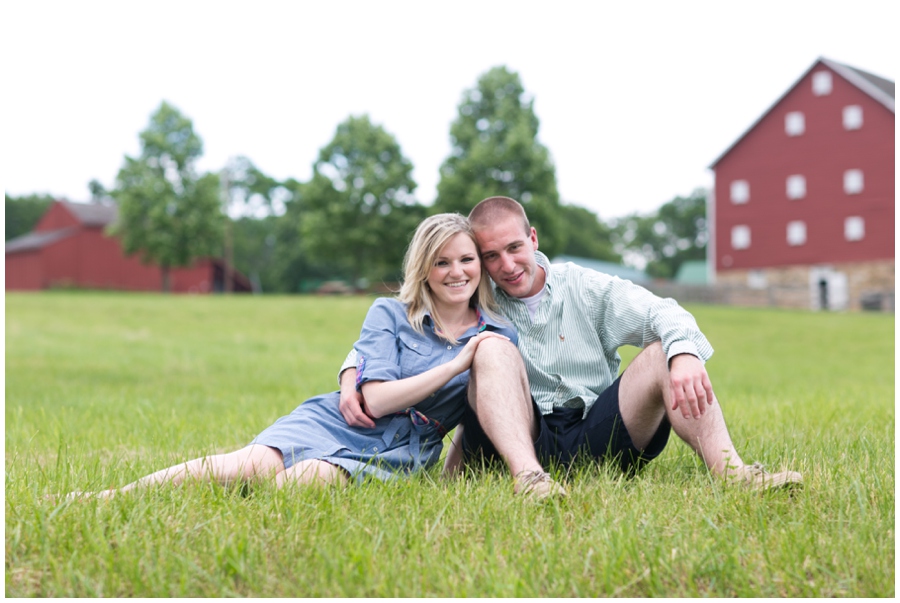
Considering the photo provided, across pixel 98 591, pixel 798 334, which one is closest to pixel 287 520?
pixel 98 591

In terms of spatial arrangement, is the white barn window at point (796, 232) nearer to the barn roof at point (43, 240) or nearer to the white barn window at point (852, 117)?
the white barn window at point (852, 117)

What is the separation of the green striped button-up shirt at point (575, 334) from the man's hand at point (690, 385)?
0.47 meters

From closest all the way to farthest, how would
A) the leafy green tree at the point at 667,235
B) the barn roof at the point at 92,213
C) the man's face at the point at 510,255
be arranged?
the man's face at the point at 510,255, the barn roof at the point at 92,213, the leafy green tree at the point at 667,235

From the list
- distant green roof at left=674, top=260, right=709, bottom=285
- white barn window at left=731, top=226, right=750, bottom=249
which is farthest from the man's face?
distant green roof at left=674, top=260, right=709, bottom=285

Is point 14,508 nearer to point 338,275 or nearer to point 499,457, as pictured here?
point 499,457

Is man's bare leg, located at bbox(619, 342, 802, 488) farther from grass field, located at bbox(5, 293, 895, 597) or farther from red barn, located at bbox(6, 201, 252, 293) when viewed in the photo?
red barn, located at bbox(6, 201, 252, 293)

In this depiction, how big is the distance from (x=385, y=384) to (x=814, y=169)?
1604 inches

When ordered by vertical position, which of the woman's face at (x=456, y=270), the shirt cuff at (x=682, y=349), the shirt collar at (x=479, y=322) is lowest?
the shirt cuff at (x=682, y=349)

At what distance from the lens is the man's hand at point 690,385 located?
3.23 m

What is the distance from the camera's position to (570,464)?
359 cm

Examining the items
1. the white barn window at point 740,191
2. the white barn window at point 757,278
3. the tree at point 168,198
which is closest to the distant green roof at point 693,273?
the white barn window at point 740,191

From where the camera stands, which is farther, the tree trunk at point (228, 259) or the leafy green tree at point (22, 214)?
the leafy green tree at point (22, 214)

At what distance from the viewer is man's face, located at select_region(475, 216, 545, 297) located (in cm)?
375

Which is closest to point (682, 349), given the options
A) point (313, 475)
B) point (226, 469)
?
point (313, 475)
